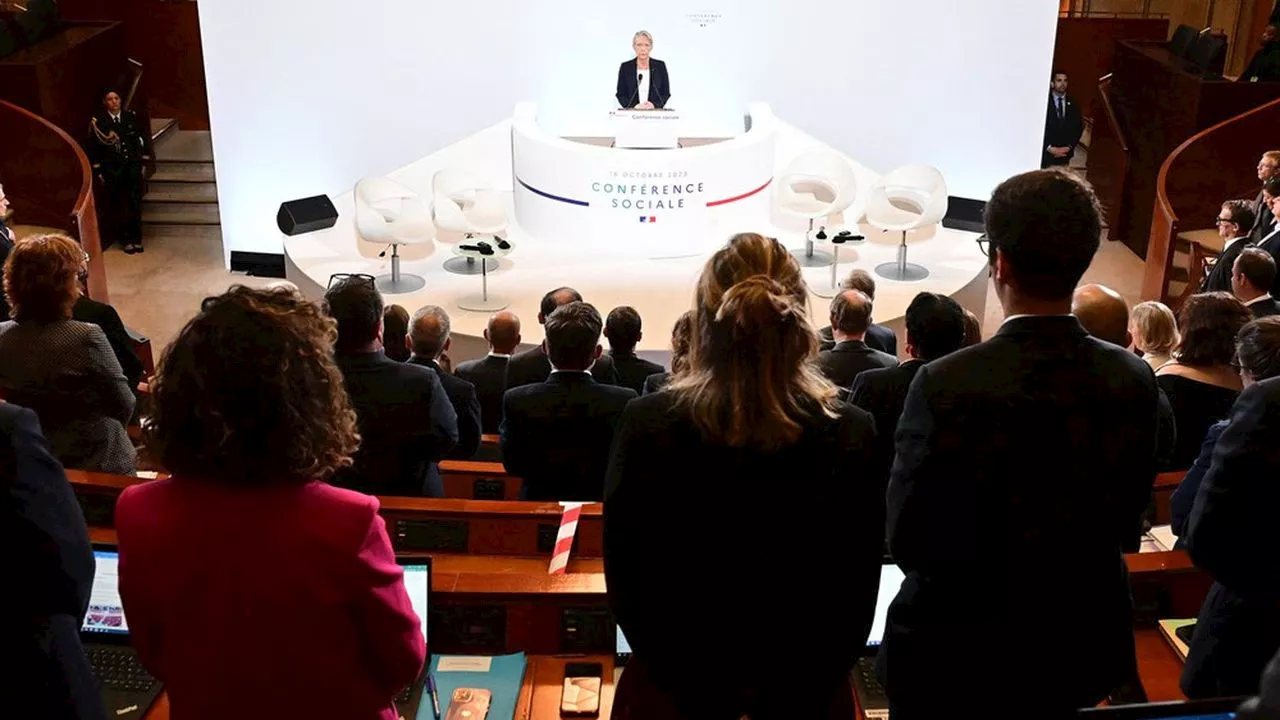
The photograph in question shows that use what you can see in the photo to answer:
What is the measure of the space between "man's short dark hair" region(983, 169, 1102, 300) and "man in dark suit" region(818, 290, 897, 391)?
251 centimetres

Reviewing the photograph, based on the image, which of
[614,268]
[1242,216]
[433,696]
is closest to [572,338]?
[433,696]

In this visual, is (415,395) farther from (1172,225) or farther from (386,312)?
(1172,225)

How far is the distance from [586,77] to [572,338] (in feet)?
21.6

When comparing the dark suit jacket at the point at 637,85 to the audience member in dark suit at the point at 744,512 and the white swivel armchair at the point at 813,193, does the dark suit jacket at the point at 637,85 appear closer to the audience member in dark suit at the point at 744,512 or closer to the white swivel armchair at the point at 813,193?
the white swivel armchair at the point at 813,193

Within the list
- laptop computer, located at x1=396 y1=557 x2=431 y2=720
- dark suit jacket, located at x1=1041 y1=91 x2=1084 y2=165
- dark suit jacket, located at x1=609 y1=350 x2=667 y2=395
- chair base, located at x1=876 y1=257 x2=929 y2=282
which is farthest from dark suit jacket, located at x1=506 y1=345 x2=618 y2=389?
dark suit jacket, located at x1=1041 y1=91 x2=1084 y2=165

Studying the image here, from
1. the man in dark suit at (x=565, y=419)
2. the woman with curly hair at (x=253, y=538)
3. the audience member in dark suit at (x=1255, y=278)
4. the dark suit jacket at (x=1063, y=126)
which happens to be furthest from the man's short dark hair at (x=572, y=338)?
the dark suit jacket at (x=1063, y=126)

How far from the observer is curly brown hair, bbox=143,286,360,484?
5.91ft

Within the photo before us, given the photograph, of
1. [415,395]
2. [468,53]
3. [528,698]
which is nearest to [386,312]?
[415,395]

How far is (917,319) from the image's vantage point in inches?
165

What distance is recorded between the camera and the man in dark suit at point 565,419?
12.9 ft

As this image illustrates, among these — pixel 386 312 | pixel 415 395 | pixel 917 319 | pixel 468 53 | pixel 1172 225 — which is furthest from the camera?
pixel 468 53

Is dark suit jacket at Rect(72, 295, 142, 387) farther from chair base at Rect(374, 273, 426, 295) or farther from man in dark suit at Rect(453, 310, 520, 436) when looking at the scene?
chair base at Rect(374, 273, 426, 295)

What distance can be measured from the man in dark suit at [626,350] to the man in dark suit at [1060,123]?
7.30 meters

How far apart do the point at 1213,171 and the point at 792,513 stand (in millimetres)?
8870
